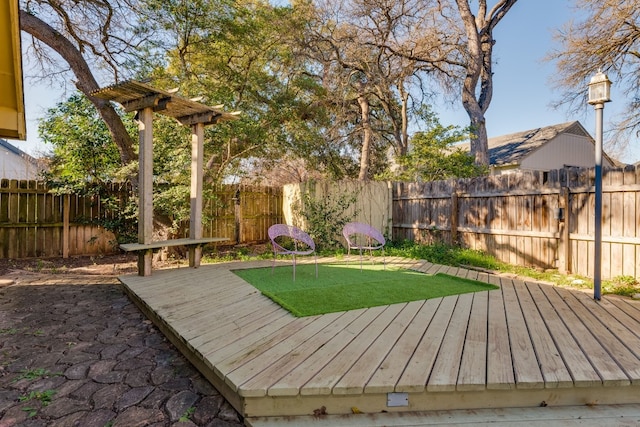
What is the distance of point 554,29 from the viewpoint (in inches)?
388

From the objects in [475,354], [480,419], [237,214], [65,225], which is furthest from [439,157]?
[65,225]

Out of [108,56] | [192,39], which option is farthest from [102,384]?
[108,56]

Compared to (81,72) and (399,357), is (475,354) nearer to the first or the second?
(399,357)

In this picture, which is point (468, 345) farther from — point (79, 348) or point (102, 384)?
point (79, 348)

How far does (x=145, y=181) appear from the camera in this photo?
4574 mm

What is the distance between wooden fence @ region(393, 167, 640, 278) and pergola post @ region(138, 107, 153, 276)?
5358 millimetres

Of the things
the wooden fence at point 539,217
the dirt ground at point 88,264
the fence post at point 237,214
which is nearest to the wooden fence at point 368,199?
the wooden fence at point 539,217

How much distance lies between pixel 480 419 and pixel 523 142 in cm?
1599

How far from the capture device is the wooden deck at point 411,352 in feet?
5.86

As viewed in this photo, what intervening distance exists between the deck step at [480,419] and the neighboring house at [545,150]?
13136 millimetres

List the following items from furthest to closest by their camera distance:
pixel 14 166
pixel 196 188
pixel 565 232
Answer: pixel 14 166, pixel 196 188, pixel 565 232

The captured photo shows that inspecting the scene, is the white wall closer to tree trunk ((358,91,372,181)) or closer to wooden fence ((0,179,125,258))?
wooden fence ((0,179,125,258))

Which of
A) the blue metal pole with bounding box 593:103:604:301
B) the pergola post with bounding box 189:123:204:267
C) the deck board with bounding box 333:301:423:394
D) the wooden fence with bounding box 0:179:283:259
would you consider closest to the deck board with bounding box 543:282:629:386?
the blue metal pole with bounding box 593:103:604:301

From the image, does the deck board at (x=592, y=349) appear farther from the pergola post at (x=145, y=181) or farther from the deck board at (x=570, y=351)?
the pergola post at (x=145, y=181)
